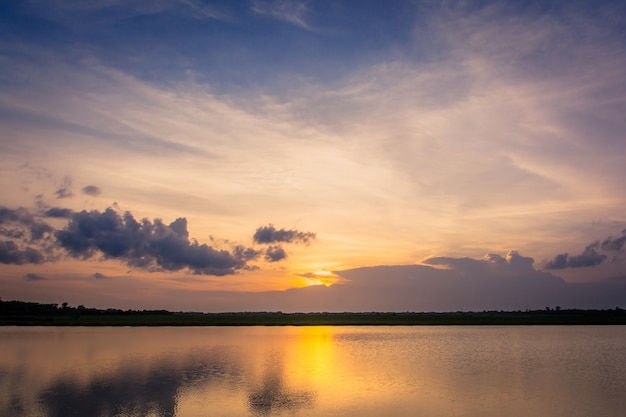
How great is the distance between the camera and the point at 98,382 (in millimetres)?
33812

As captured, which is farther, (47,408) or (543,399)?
(543,399)

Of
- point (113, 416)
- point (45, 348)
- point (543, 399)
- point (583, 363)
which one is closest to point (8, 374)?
point (113, 416)

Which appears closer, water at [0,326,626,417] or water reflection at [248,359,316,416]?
water at [0,326,626,417]

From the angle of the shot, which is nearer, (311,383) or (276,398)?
(276,398)

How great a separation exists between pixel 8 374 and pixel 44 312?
582ft

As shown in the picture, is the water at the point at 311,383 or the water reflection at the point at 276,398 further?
the water reflection at the point at 276,398

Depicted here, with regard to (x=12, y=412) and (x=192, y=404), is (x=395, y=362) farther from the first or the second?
(x=12, y=412)

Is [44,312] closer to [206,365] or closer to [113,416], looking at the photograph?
[206,365]

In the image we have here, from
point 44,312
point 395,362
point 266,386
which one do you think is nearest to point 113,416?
point 266,386

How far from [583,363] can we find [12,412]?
144 feet

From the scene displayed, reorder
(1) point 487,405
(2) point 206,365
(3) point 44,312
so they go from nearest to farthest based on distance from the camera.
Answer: (1) point 487,405, (2) point 206,365, (3) point 44,312

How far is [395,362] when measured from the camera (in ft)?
151

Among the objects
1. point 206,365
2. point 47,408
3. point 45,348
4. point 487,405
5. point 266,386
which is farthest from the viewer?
point 45,348

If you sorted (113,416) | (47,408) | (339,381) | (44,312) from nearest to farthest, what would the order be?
(113,416), (47,408), (339,381), (44,312)
